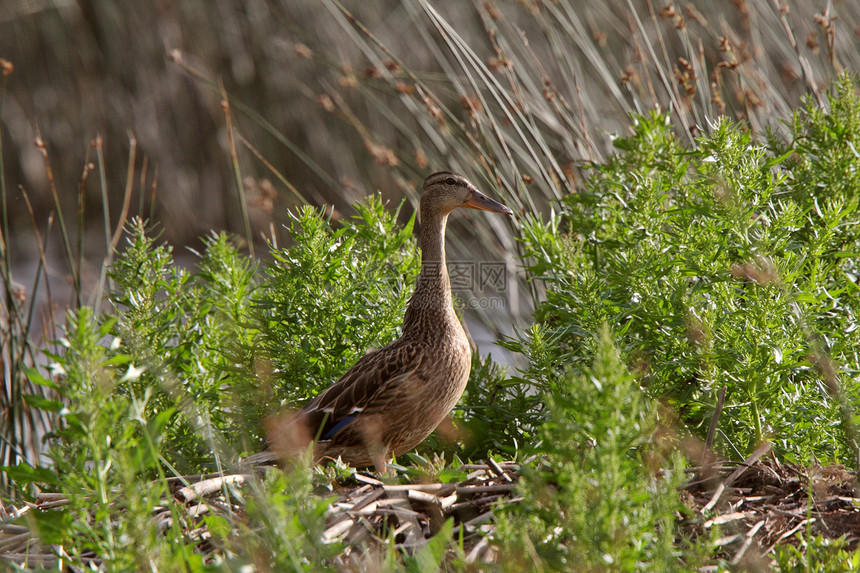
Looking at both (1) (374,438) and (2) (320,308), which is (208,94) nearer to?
(2) (320,308)

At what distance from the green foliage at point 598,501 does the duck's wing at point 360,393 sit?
1.16m

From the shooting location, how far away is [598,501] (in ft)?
5.54

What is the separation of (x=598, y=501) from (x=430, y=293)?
65.0 inches

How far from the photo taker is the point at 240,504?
2242mm

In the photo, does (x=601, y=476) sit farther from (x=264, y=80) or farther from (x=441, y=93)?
(x=264, y=80)

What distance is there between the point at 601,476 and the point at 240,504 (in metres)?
1.07

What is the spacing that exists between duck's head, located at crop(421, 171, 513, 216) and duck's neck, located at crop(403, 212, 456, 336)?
3.8 inches

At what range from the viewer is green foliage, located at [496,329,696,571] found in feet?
5.45

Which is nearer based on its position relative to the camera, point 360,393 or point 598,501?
point 598,501

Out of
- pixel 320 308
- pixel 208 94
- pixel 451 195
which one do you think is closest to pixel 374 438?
pixel 320 308

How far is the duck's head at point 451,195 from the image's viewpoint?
11.5 feet

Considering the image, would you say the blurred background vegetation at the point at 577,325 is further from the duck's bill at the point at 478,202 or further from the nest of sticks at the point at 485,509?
the duck's bill at the point at 478,202

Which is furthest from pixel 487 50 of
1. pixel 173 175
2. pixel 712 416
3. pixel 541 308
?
pixel 712 416

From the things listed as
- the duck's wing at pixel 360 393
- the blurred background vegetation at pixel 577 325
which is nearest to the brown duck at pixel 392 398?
the duck's wing at pixel 360 393
